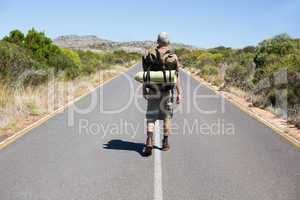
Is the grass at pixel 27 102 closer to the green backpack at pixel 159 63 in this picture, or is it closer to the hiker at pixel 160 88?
the hiker at pixel 160 88

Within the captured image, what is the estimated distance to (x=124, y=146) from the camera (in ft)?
31.6

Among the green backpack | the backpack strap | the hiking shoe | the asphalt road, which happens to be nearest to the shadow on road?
the asphalt road

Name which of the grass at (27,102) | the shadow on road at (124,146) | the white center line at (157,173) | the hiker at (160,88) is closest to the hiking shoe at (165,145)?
the hiker at (160,88)

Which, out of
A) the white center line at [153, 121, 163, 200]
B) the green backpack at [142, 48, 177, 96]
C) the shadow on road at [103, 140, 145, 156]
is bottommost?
the white center line at [153, 121, 163, 200]

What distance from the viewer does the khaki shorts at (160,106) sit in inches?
348

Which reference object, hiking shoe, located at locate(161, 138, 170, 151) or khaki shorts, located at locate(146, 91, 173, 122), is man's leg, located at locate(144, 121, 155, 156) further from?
hiking shoe, located at locate(161, 138, 170, 151)

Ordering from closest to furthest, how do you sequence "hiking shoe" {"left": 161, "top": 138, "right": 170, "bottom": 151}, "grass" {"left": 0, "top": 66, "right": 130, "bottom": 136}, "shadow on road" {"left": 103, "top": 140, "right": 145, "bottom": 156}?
"hiking shoe" {"left": 161, "top": 138, "right": 170, "bottom": 151}
"shadow on road" {"left": 103, "top": 140, "right": 145, "bottom": 156}
"grass" {"left": 0, "top": 66, "right": 130, "bottom": 136}

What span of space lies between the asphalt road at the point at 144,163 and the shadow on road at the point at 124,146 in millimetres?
21

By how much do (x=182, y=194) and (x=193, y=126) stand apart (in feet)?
20.2

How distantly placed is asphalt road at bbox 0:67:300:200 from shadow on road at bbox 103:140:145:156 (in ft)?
0.07

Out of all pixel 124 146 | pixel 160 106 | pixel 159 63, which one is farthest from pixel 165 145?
pixel 159 63

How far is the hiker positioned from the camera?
849 cm

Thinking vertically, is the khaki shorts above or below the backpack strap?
below

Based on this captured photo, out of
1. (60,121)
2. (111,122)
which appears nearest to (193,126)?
(111,122)
